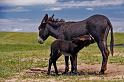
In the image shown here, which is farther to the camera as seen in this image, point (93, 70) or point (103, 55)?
point (93, 70)

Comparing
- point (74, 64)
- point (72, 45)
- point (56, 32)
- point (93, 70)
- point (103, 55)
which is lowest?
point (93, 70)

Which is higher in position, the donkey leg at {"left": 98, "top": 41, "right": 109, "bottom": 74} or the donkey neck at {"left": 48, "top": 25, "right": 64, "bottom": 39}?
the donkey neck at {"left": 48, "top": 25, "right": 64, "bottom": 39}

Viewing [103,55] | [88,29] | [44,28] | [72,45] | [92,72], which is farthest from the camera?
[44,28]

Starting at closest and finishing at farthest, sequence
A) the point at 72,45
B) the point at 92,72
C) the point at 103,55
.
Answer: the point at 72,45 → the point at 103,55 → the point at 92,72

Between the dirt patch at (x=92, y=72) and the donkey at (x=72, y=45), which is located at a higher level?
the donkey at (x=72, y=45)

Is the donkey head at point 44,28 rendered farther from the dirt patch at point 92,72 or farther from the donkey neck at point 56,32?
the dirt patch at point 92,72

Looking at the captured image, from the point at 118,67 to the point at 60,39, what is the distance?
3878mm

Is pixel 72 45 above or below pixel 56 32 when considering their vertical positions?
below

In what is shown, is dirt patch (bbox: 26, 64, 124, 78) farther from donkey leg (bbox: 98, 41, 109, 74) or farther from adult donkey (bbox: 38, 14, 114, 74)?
adult donkey (bbox: 38, 14, 114, 74)

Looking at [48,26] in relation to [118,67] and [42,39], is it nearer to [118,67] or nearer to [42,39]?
[42,39]

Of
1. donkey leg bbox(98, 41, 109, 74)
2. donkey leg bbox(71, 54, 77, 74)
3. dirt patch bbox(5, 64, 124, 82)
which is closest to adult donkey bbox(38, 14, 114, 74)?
donkey leg bbox(98, 41, 109, 74)

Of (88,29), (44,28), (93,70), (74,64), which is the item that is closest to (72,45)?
(74,64)

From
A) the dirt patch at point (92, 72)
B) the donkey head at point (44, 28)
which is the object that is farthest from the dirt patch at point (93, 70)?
the donkey head at point (44, 28)

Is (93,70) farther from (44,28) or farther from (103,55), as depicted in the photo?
(44,28)
